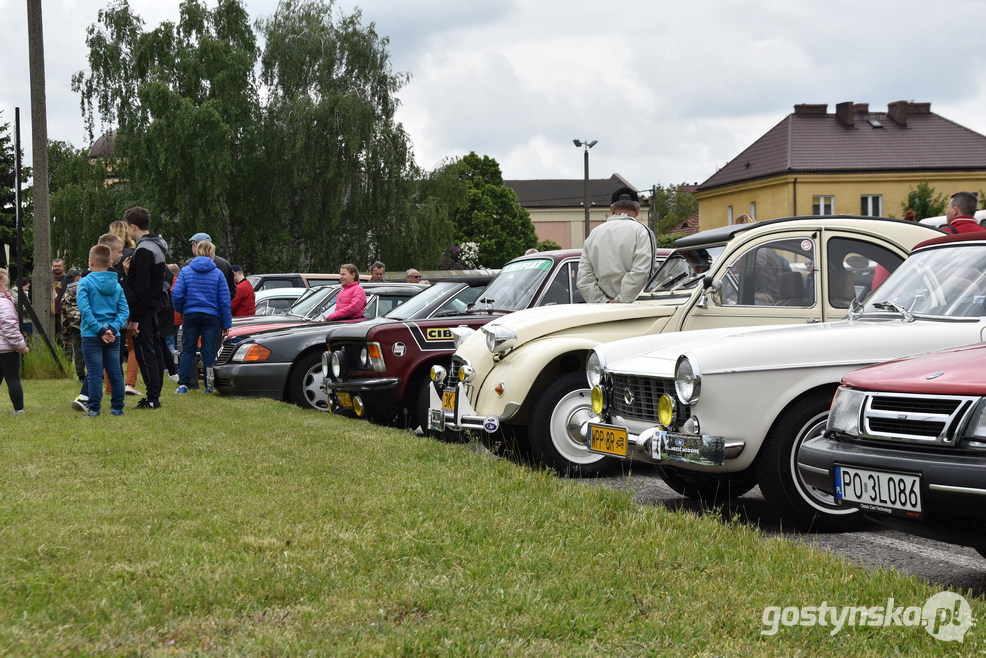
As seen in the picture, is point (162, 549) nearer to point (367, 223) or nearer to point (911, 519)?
point (911, 519)

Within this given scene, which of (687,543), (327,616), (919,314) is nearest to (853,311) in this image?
(919,314)

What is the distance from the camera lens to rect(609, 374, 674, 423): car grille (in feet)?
20.4

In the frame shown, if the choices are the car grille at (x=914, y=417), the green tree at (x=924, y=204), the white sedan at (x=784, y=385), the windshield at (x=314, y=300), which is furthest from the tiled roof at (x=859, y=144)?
the car grille at (x=914, y=417)

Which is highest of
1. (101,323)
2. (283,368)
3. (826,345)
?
(101,323)

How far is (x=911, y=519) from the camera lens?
422 centimetres

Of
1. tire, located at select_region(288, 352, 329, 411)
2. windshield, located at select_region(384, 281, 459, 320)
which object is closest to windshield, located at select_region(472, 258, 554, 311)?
windshield, located at select_region(384, 281, 459, 320)

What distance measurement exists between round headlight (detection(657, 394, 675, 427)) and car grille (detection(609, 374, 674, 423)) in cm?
7

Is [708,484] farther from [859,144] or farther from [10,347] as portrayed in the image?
[859,144]

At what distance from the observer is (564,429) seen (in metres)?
7.69

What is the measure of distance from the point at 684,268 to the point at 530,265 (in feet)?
7.27

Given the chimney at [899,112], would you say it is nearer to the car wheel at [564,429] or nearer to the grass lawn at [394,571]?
the car wheel at [564,429]

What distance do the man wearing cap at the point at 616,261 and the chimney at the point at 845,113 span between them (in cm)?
5463

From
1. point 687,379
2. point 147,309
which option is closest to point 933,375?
point 687,379

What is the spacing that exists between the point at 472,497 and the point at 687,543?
146 centimetres
